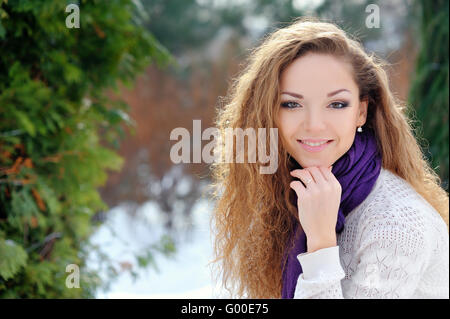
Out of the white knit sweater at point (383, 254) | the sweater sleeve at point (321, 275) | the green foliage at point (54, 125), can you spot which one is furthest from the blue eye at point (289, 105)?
the green foliage at point (54, 125)

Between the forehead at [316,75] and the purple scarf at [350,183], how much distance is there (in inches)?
10.3

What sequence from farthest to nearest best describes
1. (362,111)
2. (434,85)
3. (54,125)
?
(434,85), (54,125), (362,111)

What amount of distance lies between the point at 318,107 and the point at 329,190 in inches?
12.1

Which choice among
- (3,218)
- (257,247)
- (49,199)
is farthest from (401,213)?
(3,218)

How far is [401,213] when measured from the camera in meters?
1.56

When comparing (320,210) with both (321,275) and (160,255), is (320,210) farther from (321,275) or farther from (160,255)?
(160,255)

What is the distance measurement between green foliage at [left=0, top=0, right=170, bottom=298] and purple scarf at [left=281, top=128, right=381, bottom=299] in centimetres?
130

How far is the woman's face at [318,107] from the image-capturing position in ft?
5.33

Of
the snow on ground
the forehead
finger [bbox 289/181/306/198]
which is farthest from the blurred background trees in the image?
the snow on ground

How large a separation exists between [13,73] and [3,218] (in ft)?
2.57

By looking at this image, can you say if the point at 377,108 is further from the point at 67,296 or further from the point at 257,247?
the point at 67,296

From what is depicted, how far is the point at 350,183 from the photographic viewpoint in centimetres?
170

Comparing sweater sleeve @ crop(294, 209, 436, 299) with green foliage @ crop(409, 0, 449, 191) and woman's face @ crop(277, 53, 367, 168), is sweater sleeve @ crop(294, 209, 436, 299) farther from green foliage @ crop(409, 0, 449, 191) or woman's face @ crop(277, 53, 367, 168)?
green foliage @ crop(409, 0, 449, 191)

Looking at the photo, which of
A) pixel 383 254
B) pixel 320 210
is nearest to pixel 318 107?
pixel 320 210
